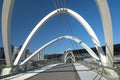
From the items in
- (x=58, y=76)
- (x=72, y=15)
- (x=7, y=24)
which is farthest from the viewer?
(x=72, y=15)

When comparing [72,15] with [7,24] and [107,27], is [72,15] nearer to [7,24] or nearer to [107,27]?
[107,27]

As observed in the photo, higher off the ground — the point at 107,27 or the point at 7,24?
the point at 7,24

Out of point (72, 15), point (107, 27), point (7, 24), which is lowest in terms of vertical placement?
point (107, 27)

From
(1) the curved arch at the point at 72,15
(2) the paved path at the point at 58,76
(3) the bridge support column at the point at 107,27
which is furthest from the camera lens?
(1) the curved arch at the point at 72,15

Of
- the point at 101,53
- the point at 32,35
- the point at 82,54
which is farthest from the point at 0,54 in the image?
the point at 101,53

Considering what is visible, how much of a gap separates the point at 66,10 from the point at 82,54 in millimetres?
127003

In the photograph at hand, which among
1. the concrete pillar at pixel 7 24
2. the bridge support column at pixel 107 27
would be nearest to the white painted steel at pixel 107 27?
the bridge support column at pixel 107 27

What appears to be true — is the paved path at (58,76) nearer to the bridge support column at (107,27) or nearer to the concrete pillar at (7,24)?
the bridge support column at (107,27)

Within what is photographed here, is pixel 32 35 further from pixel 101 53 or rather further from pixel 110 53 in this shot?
pixel 110 53

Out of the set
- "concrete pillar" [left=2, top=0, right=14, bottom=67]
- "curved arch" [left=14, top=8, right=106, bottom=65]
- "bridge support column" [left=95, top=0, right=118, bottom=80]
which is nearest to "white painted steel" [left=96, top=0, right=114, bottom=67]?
"bridge support column" [left=95, top=0, right=118, bottom=80]

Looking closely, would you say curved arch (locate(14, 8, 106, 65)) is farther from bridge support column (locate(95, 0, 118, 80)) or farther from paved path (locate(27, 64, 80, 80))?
paved path (locate(27, 64, 80, 80))

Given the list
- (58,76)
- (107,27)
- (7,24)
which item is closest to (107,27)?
(107,27)

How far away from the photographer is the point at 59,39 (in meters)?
82.5

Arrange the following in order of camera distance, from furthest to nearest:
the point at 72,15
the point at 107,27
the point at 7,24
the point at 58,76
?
1. the point at 72,15
2. the point at 7,24
3. the point at 107,27
4. the point at 58,76
